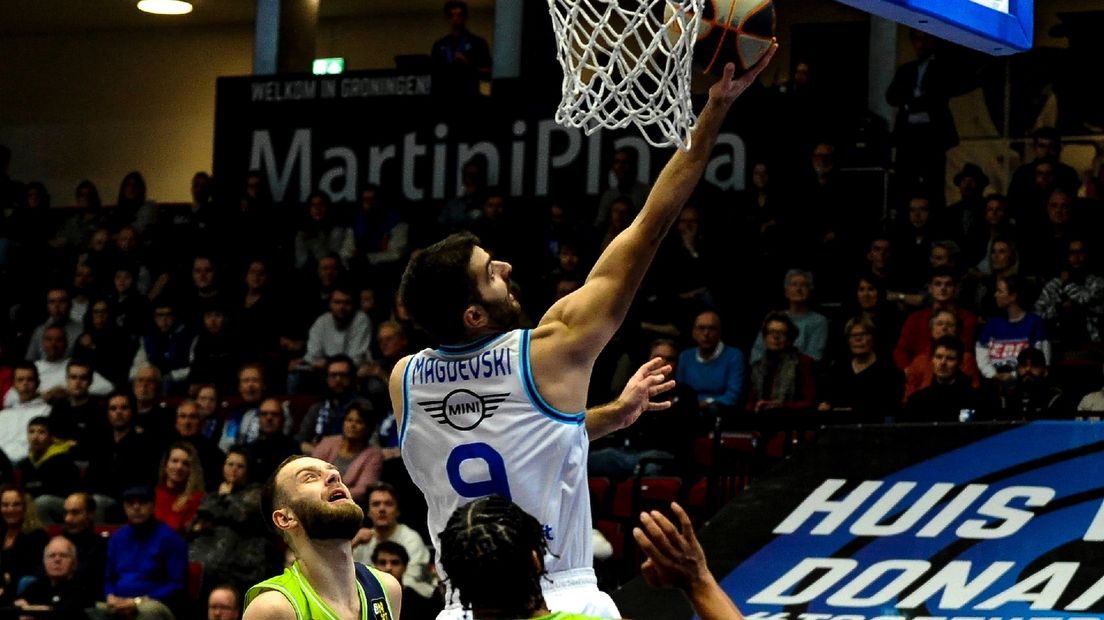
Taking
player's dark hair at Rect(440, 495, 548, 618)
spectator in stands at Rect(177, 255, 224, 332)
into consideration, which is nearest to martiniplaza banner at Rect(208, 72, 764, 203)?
spectator in stands at Rect(177, 255, 224, 332)

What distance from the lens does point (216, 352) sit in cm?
1342

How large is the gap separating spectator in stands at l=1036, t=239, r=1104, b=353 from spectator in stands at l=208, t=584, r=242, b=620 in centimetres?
513

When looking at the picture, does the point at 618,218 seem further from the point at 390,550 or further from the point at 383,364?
the point at 390,550

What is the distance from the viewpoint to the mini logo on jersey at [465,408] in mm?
4363

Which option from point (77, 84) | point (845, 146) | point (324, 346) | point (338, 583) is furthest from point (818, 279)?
point (77, 84)

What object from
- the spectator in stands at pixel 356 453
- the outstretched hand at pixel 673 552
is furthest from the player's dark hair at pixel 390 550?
the outstretched hand at pixel 673 552

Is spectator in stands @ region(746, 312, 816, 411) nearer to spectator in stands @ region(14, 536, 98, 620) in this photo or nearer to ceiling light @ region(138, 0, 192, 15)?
spectator in stands @ region(14, 536, 98, 620)

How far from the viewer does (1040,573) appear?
23.9ft

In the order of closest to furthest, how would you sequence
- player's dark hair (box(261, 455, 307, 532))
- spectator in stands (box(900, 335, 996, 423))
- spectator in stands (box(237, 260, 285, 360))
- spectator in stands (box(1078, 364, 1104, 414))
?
player's dark hair (box(261, 455, 307, 532))
spectator in stands (box(900, 335, 996, 423))
spectator in stands (box(1078, 364, 1104, 414))
spectator in stands (box(237, 260, 285, 360))

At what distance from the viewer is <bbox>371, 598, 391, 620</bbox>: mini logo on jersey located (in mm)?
5438

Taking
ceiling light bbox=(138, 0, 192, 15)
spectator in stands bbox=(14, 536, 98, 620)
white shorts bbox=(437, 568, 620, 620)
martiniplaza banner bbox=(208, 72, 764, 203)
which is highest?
ceiling light bbox=(138, 0, 192, 15)

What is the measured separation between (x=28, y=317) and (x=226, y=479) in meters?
5.03

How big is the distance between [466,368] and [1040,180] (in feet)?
26.0

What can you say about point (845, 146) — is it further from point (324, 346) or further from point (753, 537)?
point (753, 537)
